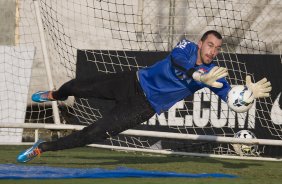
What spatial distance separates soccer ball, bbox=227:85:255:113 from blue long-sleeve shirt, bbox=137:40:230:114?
1.25 feet

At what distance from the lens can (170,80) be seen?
7871 mm

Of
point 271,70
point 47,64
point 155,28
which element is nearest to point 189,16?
point 155,28

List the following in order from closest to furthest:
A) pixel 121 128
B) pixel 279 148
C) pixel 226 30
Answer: pixel 121 128, pixel 279 148, pixel 226 30

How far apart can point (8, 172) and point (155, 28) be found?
6475 millimetres

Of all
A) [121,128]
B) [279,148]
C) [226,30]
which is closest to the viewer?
[121,128]

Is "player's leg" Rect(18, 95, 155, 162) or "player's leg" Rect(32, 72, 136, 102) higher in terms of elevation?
"player's leg" Rect(32, 72, 136, 102)

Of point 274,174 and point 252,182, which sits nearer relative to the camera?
point 252,182

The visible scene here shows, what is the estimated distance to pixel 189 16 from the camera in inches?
501

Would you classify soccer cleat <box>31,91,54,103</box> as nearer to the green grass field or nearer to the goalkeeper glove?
the green grass field

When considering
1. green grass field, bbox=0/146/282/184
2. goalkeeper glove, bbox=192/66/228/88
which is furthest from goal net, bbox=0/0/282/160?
goalkeeper glove, bbox=192/66/228/88

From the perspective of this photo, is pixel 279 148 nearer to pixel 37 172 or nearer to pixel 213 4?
pixel 213 4

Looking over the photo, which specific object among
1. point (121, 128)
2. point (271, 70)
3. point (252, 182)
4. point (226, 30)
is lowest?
point (252, 182)

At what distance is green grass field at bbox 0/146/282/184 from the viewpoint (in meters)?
7.05

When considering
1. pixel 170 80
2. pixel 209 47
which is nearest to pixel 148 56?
pixel 170 80
